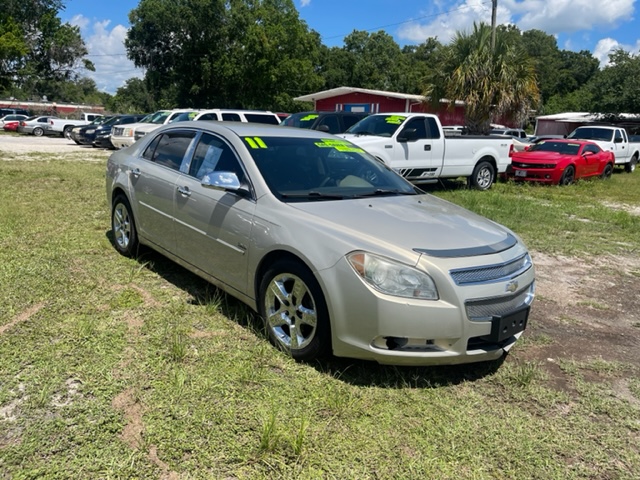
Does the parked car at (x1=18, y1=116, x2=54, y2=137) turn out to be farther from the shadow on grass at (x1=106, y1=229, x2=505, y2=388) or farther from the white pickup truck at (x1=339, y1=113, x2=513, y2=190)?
the shadow on grass at (x1=106, y1=229, x2=505, y2=388)

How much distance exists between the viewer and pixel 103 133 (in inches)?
886

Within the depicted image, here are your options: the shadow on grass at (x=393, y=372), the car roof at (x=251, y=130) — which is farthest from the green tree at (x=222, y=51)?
the shadow on grass at (x=393, y=372)

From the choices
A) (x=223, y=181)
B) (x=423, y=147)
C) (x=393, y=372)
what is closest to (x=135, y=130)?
(x=423, y=147)

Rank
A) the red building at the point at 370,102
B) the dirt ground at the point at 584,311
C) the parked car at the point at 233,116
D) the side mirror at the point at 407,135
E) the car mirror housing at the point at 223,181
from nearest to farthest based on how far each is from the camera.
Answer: the car mirror housing at the point at 223,181 < the dirt ground at the point at 584,311 < the side mirror at the point at 407,135 < the parked car at the point at 233,116 < the red building at the point at 370,102

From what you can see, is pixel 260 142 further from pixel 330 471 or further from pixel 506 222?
pixel 506 222

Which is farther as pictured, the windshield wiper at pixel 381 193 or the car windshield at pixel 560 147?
the car windshield at pixel 560 147

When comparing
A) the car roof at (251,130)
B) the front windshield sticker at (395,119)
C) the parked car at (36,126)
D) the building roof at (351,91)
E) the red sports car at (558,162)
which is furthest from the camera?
the parked car at (36,126)

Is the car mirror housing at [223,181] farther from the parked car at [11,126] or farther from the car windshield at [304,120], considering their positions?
the parked car at [11,126]

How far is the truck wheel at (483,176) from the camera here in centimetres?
1298

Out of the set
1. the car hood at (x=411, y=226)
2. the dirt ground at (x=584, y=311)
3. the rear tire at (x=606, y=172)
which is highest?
the car hood at (x=411, y=226)

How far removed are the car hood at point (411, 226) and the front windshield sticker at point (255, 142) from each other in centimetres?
82

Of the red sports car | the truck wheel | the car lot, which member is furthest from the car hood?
the car lot

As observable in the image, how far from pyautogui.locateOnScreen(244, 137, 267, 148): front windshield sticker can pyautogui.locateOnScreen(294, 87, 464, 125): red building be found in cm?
2816

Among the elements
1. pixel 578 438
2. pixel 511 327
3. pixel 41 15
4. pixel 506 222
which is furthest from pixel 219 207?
pixel 41 15
